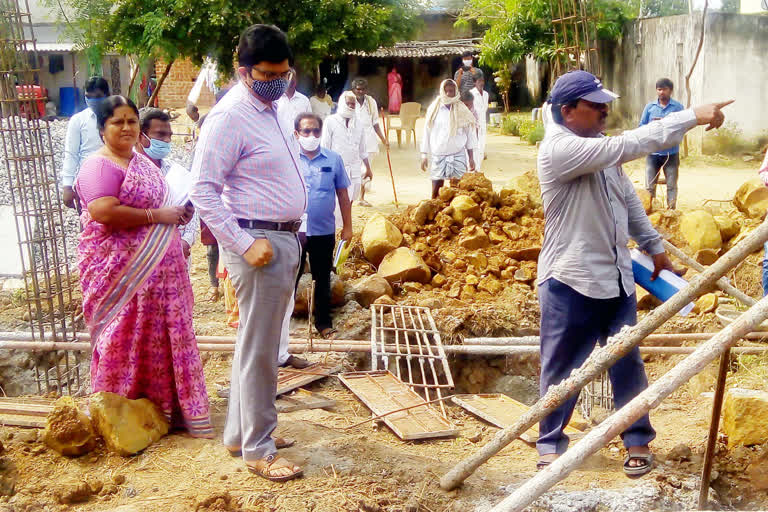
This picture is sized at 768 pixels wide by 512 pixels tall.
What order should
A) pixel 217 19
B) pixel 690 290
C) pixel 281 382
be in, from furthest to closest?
pixel 217 19 < pixel 281 382 < pixel 690 290

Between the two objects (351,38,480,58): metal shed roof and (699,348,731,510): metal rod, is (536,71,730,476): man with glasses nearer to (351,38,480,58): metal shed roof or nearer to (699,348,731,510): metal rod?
(699,348,731,510): metal rod

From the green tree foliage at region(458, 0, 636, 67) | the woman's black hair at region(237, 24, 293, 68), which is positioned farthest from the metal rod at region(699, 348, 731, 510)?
the green tree foliage at region(458, 0, 636, 67)

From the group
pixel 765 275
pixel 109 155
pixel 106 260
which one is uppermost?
pixel 109 155

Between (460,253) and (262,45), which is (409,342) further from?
(262,45)

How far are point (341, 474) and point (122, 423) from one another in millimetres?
1132

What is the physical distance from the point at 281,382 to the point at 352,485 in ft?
5.03

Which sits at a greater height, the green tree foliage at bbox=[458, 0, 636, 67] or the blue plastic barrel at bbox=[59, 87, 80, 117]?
the green tree foliage at bbox=[458, 0, 636, 67]

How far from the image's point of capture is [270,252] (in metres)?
3.35

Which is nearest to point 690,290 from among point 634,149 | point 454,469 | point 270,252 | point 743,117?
point 634,149

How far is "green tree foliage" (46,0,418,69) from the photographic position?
14.7 meters

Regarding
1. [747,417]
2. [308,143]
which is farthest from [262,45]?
[747,417]

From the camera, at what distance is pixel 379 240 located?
8320mm

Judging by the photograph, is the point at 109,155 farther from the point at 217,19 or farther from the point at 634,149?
the point at 217,19

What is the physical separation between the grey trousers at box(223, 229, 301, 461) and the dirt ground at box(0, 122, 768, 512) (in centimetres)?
22
